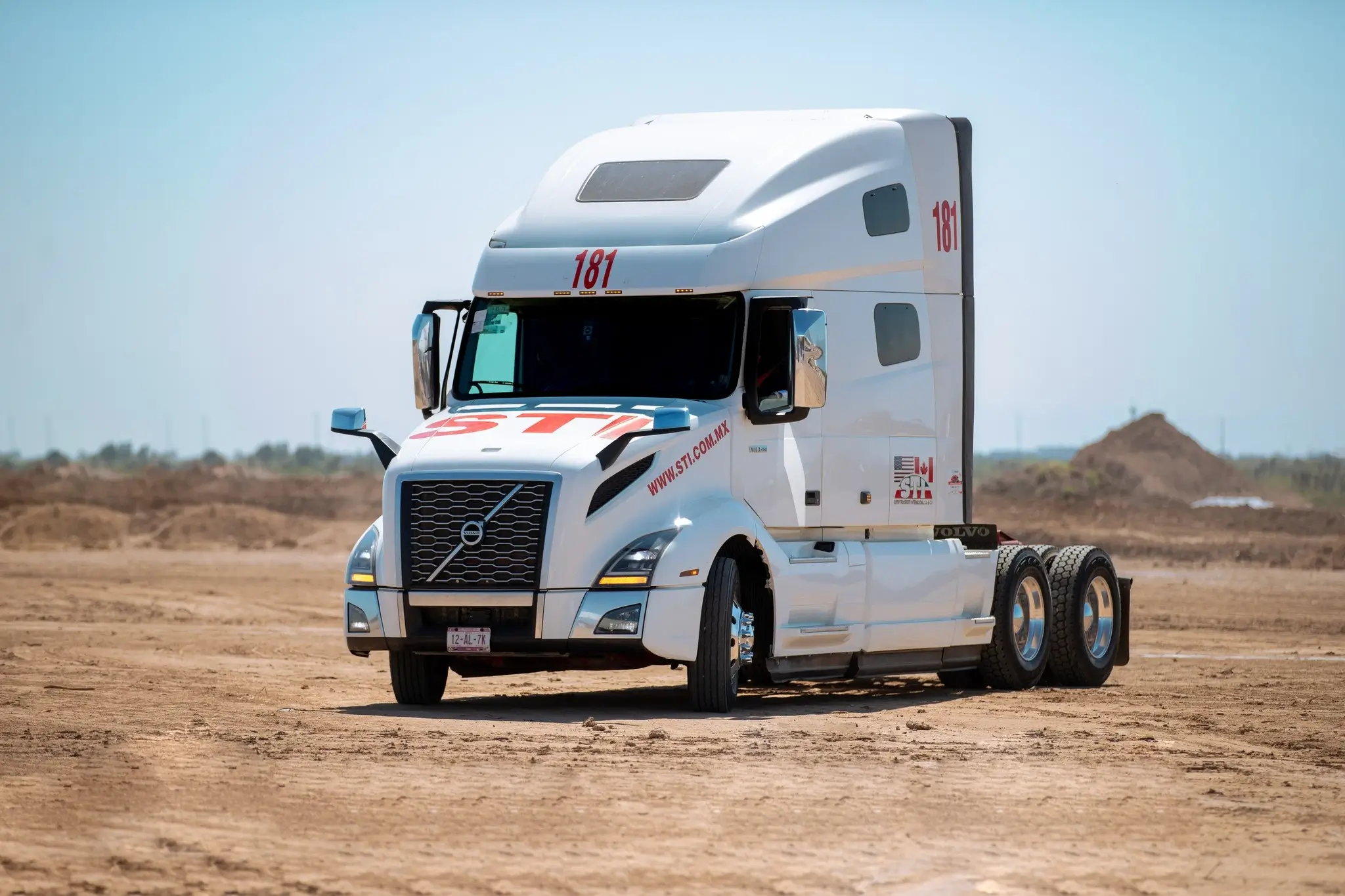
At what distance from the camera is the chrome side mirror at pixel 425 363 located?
651 inches

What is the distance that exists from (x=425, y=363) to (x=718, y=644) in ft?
11.2

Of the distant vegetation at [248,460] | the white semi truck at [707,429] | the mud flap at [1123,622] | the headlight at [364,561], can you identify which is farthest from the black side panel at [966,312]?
the distant vegetation at [248,460]

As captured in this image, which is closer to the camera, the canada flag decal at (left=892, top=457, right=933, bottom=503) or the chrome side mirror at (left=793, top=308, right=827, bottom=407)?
the chrome side mirror at (left=793, top=308, right=827, bottom=407)

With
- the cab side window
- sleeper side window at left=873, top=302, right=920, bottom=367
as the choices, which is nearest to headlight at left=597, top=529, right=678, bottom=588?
the cab side window

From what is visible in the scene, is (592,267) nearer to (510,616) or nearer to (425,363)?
(425,363)

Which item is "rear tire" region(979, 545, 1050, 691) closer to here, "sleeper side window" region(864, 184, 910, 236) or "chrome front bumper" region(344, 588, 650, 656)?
"sleeper side window" region(864, 184, 910, 236)

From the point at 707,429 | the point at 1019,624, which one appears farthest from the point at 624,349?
the point at 1019,624

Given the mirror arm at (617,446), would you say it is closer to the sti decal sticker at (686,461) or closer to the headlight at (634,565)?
the sti decal sticker at (686,461)

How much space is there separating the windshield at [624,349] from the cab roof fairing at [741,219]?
0.26m

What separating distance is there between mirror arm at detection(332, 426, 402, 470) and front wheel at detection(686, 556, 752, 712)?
9.02 ft

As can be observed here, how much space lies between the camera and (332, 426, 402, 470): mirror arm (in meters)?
16.0

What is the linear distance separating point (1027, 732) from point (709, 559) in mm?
2667

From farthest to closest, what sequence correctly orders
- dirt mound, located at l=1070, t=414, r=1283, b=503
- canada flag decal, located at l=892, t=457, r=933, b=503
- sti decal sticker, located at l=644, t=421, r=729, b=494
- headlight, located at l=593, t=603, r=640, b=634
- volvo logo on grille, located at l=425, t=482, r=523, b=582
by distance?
dirt mound, located at l=1070, t=414, r=1283, b=503 < canada flag decal, located at l=892, t=457, r=933, b=503 < sti decal sticker, located at l=644, t=421, r=729, b=494 < volvo logo on grille, located at l=425, t=482, r=523, b=582 < headlight, located at l=593, t=603, r=640, b=634

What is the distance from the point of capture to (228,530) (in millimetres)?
55031
